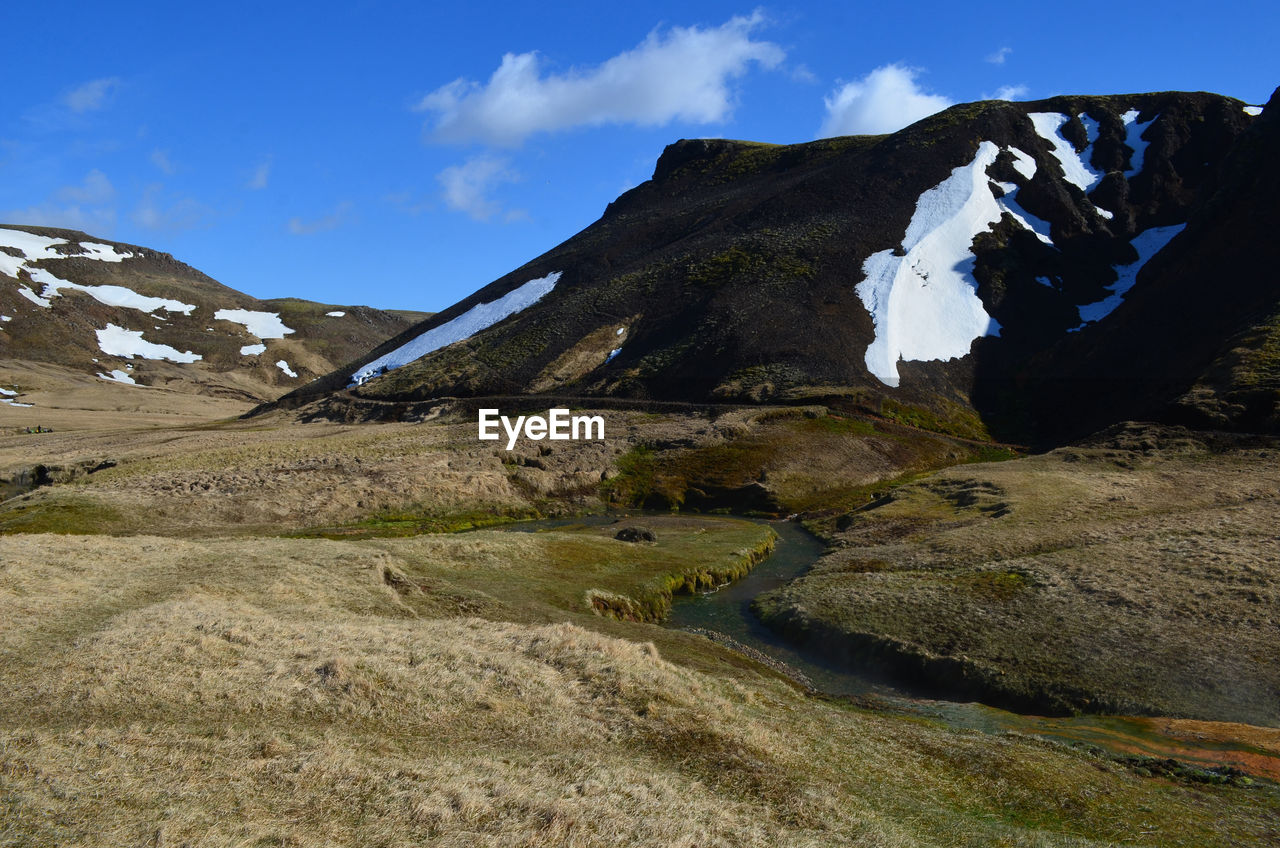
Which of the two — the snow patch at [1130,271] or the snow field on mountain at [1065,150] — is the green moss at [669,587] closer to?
the snow patch at [1130,271]

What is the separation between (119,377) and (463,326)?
94.4 meters

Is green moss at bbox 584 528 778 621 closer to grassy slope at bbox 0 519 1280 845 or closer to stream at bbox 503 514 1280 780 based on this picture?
stream at bbox 503 514 1280 780

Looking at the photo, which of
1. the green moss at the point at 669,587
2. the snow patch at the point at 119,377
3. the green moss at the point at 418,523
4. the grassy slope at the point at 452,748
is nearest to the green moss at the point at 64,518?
the green moss at the point at 418,523

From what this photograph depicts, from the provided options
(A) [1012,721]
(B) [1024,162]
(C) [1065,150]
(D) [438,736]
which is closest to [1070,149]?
(C) [1065,150]

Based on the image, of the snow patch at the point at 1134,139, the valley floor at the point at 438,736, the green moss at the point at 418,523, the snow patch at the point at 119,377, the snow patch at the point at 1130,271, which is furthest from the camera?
the snow patch at the point at 119,377

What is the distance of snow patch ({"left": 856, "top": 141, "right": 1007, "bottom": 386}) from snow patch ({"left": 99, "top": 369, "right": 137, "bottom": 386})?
159 meters

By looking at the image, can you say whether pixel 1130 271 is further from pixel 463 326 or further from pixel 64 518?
pixel 64 518

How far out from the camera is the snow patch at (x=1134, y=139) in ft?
462

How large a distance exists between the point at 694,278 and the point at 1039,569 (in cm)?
8768

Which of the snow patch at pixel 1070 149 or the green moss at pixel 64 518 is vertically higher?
the snow patch at pixel 1070 149

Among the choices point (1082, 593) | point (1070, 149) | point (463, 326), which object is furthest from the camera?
point (1070, 149)

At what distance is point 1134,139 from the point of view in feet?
483

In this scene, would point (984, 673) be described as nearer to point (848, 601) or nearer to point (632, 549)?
point (848, 601)

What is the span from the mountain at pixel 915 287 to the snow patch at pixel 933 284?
12.4 inches
